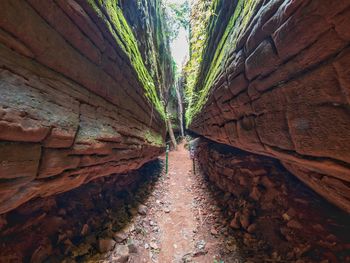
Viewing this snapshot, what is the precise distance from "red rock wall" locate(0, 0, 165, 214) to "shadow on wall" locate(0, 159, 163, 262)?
3.03ft

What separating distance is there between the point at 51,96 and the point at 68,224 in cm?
232

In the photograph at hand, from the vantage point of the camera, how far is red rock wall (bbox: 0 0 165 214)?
107cm

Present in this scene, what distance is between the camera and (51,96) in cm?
136

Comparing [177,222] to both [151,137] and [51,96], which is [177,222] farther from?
[51,96]

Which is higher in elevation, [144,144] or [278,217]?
[144,144]

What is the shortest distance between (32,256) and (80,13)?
296cm

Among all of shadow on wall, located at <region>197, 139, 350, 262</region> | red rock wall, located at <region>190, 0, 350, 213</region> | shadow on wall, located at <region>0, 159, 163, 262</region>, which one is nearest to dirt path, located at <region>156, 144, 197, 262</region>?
shadow on wall, located at <region>0, 159, 163, 262</region>

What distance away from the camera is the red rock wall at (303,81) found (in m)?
0.90

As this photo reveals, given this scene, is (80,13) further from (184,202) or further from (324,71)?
(184,202)

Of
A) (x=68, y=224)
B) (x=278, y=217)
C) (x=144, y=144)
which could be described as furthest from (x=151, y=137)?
(x=278, y=217)

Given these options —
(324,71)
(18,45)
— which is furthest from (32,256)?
(324,71)

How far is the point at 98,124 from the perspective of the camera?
2010 millimetres

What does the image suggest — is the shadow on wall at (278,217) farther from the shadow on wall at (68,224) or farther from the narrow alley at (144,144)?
the shadow on wall at (68,224)

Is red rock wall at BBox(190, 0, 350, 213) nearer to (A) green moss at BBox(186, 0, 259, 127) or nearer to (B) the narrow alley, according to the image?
(B) the narrow alley
